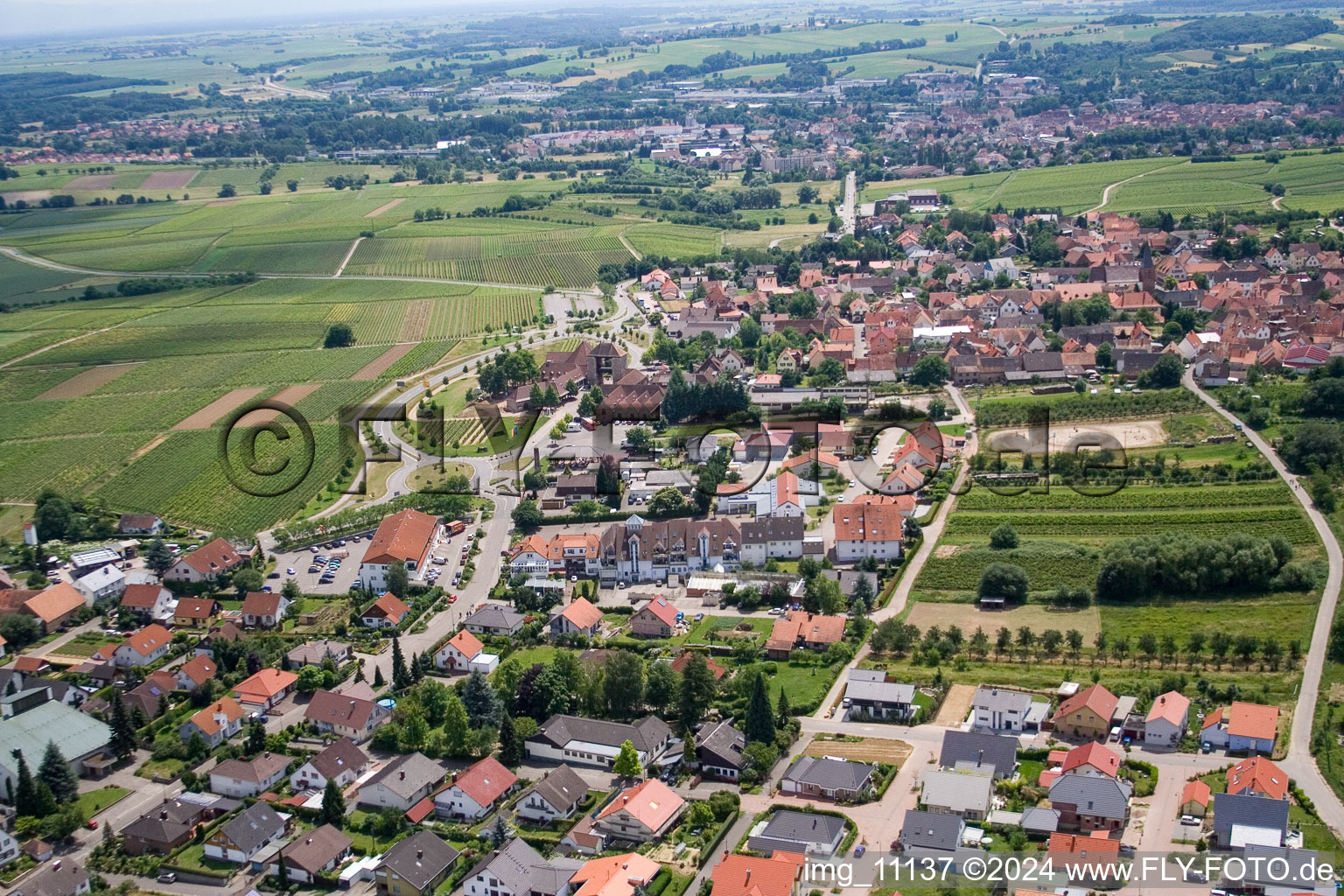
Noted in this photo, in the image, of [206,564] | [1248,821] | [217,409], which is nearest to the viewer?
[1248,821]

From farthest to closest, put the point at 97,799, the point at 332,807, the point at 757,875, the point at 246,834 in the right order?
the point at 97,799, the point at 332,807, the point at 246,834, the point at 757,875

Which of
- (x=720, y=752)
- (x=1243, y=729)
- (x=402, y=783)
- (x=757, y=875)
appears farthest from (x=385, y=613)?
(x=1243, y=729)

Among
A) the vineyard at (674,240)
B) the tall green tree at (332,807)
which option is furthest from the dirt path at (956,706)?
the vineyard at (674,240)

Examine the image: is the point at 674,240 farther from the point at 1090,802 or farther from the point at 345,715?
the point at 1090,802

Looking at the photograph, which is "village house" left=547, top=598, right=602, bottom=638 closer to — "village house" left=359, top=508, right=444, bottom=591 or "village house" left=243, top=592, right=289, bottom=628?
"village house" left=359, top=508, right=444, bottom=591

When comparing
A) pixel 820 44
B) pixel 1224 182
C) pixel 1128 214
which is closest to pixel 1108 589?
pixel 1128 214

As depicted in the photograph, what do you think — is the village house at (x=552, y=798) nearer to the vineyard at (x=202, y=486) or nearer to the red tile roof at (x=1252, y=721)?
the red tile roof at (x=1252, y=721)

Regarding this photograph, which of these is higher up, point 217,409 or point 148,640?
point 217,409
